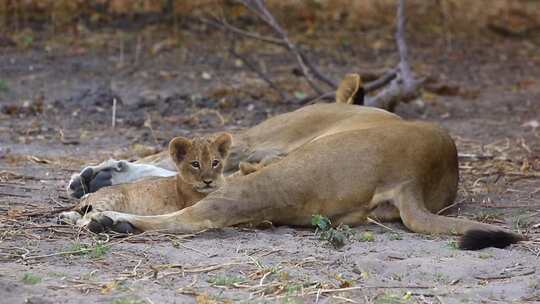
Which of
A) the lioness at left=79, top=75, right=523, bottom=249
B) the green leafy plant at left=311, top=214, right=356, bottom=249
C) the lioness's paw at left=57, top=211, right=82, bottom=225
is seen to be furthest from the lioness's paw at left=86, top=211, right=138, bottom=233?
the green leafy plant at left=311, top=214, right=356, bottom=249

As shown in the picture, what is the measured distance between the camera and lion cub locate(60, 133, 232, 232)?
4895 millimetres

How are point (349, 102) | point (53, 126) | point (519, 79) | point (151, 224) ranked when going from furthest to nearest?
point (519, 79), point (53, 126), point (349, 102), point (151, 224)

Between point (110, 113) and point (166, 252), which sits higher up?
Answer: point (166, 252)

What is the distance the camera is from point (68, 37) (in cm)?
1088

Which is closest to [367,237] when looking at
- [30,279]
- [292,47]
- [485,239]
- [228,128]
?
[485,239]

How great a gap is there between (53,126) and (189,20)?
3.78 metres

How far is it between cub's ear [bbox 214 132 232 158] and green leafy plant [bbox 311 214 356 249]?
1.71ft

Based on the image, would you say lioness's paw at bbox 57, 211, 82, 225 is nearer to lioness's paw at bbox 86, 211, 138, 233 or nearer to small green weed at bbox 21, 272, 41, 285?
lioness's paw at bbox 86, 211, 138, 233

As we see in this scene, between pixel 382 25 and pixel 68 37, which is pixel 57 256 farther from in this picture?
pixel 382 25

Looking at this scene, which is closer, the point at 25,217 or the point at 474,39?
the point at 25,217

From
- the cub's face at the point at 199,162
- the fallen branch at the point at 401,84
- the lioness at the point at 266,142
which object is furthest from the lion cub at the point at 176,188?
the fallen branch at the point at 401,84

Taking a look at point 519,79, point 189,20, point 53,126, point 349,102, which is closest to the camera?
point 349,102

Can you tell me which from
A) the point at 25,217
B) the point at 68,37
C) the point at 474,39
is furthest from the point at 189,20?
the point at 25,217

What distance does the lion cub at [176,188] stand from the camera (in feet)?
16.1
